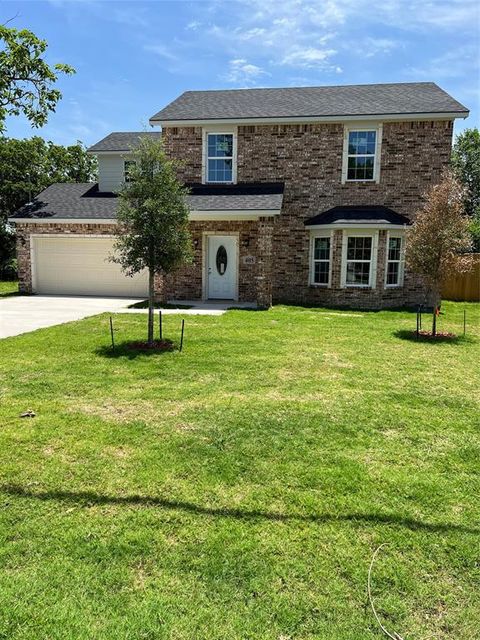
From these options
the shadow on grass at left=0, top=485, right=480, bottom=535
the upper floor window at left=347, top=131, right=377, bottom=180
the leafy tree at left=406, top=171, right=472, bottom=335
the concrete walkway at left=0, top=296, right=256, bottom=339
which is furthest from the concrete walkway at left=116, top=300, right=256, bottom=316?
the shadow on grass at left=0, top=485, right=480, bottom=535

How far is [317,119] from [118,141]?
31.7ft

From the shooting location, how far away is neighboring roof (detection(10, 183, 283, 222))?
50.5 ft

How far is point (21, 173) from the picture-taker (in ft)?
105

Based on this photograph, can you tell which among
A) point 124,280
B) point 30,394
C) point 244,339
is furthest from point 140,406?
point 124,280

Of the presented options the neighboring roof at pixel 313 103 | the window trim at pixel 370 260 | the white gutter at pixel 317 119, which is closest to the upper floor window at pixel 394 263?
the window trim at pixel 370 260

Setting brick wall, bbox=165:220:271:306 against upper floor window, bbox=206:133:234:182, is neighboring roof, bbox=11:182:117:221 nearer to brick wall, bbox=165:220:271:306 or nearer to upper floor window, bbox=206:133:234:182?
brick wall, bbox=165:220:271:306

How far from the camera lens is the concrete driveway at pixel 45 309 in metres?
11.0

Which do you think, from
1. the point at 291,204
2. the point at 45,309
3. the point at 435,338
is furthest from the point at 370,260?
the point at 45,309

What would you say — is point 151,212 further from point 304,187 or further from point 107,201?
point 107,201

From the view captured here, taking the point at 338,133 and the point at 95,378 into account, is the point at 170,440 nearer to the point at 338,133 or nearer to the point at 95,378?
the point at 95,378

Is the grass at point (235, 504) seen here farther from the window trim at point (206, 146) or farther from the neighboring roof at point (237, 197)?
the window trim at point (206, 146)

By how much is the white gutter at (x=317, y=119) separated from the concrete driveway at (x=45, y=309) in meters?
6.76

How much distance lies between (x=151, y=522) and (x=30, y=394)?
3.45 meters

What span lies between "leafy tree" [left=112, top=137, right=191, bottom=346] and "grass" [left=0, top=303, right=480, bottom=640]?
256 cm
